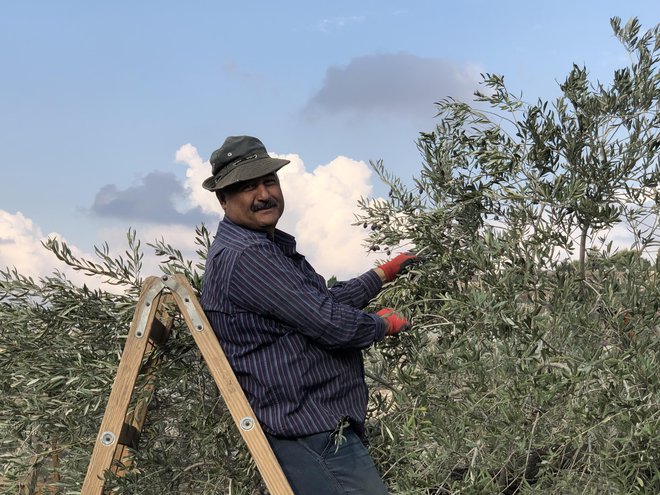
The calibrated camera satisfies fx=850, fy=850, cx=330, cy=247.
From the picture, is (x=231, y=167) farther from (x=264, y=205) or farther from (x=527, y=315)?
(x=527, y=315)

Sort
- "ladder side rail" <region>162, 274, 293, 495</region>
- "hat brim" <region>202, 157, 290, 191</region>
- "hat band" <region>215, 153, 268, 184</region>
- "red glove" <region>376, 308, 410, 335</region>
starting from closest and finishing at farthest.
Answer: "ladder side rail" <region>162, 274, 293, 495</region>, "hat brim" <region>202, 157, 290, 191</region>, "hat band" <region>215, 153, 268, 184</region>, "red glove" <region>376, 308, 410, 335</region>

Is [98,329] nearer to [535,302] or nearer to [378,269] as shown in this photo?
[378,269]

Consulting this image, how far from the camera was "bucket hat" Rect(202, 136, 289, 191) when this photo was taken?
4.39 meters

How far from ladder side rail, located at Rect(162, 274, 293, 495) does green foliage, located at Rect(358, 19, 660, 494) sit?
879 millimetres

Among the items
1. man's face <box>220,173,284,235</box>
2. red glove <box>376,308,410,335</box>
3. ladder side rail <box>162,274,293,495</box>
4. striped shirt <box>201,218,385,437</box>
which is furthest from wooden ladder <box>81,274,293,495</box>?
red glove <box>376,308,410,335</box>

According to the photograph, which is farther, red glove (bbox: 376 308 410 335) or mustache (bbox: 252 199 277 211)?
red glove (bbox: 376 308 410 335)

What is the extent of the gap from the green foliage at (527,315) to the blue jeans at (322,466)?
19.5 inches

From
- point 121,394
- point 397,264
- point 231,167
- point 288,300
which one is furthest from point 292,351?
point 397,264

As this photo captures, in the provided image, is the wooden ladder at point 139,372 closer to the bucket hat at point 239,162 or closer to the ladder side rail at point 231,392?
the ladder side rail at point 231,392

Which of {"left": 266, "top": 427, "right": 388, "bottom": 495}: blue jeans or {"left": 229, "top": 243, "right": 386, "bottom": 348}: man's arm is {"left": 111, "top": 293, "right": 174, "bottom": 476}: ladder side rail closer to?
{"left": 229, "top": 243, "right": 386, "bottom": 348}: man's arm

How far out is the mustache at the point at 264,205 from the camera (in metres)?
4.44

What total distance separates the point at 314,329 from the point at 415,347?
1163mm

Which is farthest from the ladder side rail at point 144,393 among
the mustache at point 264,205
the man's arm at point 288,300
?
the mustache at point 264,205

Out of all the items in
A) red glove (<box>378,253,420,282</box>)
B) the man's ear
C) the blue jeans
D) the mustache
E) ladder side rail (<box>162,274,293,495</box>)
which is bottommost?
the blue jeans
